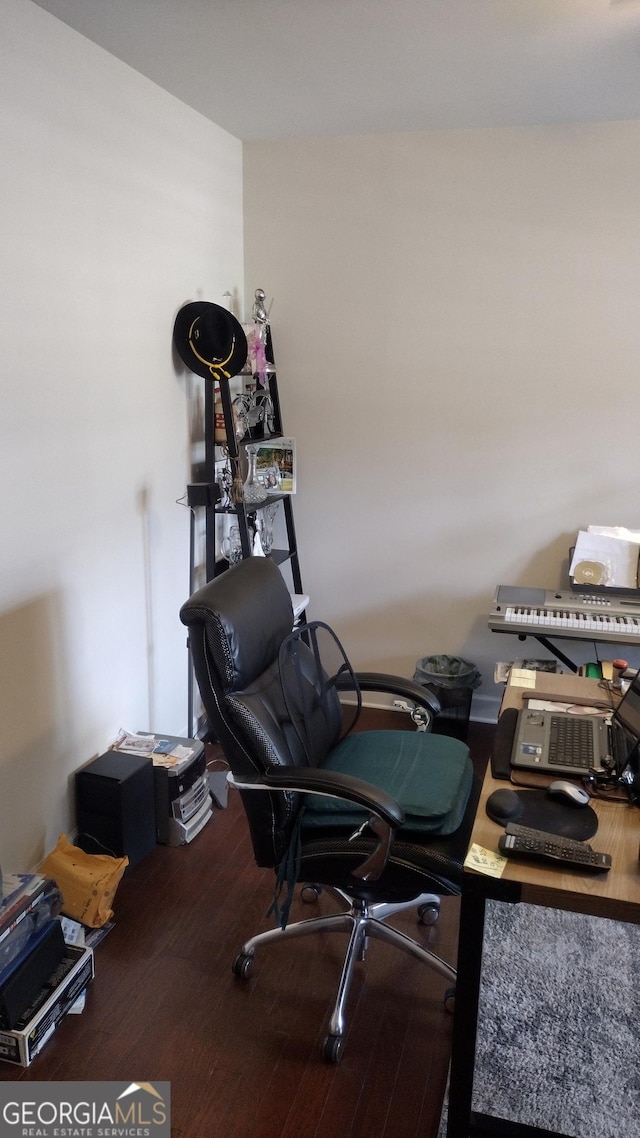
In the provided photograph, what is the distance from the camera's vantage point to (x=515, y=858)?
4.99 feet

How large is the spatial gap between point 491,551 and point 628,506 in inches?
25.0

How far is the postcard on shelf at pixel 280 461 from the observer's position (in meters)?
3.72

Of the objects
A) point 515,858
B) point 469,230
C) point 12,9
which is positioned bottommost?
point 515,858

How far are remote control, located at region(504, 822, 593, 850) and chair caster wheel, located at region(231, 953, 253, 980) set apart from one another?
103 cm

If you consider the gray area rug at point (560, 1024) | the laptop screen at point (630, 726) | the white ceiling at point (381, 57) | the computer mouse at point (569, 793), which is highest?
the white ceiling at point (381, 57)


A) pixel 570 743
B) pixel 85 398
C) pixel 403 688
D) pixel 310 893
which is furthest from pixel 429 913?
pixel 85 398

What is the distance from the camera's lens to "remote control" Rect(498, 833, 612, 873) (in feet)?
4.87

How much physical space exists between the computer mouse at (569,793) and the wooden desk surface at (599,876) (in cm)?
4

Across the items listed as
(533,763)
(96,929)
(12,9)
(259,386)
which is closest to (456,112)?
(259,386)

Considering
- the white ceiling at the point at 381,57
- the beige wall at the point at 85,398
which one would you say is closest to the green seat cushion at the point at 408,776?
the beige wall at the point at 85,398

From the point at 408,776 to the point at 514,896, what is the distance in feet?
2.17

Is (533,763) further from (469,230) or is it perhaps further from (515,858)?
(469,230)

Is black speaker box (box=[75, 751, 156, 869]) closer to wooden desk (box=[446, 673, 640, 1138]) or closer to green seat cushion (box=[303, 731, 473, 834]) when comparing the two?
green seat cushion (box=[303, 731, 473, 834])

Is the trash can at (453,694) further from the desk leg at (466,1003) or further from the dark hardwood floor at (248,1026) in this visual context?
the desk leg at (466,1003)
